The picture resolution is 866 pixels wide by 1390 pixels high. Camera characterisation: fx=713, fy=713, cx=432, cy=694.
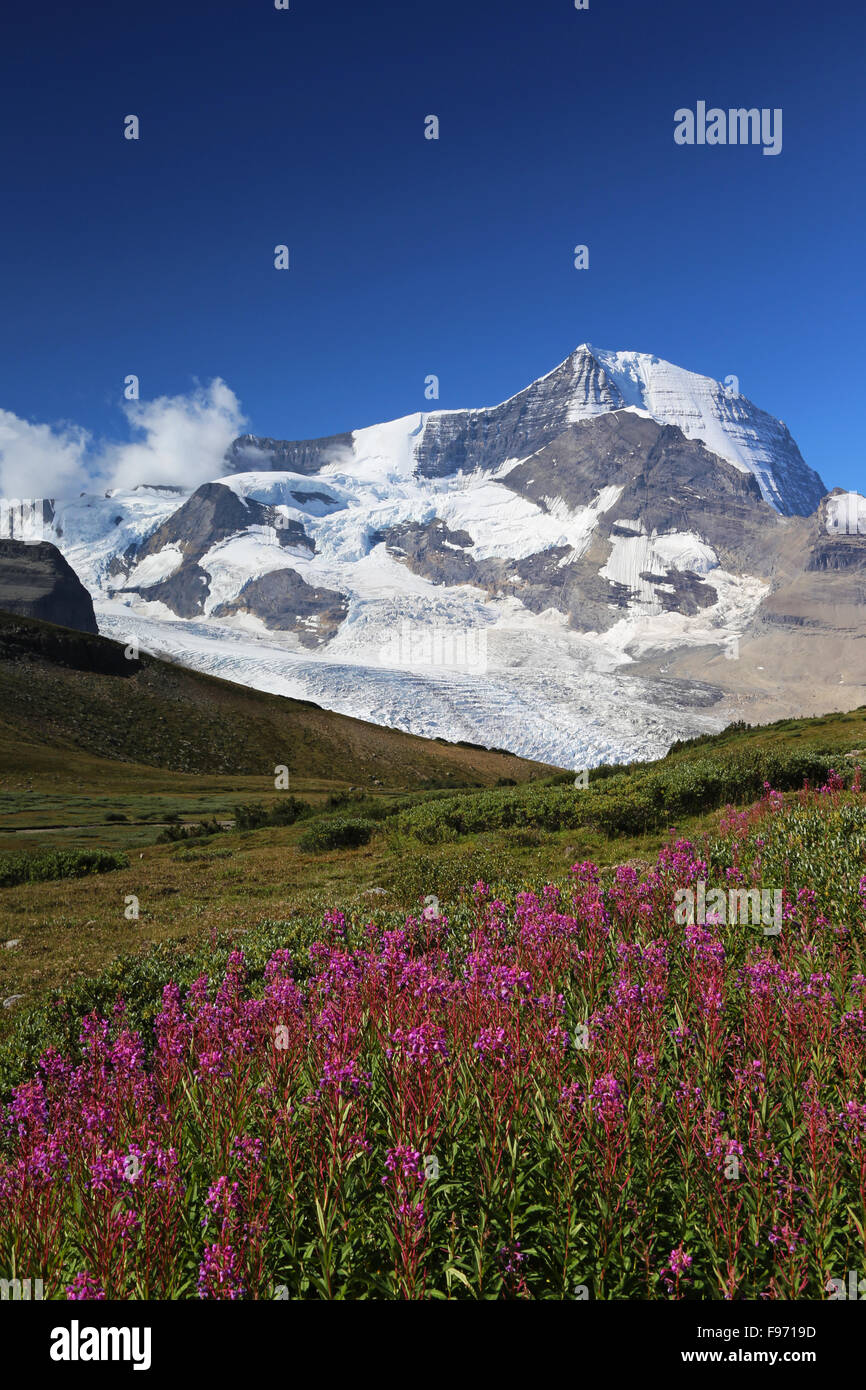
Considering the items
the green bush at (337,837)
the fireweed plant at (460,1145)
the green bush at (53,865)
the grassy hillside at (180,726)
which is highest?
the grassy hillside at (180,726)

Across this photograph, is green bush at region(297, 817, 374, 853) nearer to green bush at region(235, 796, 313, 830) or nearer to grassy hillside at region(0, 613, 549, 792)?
green bush at region(235, 796, 313, 830)

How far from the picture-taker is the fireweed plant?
3.21 metres

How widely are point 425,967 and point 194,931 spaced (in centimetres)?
865

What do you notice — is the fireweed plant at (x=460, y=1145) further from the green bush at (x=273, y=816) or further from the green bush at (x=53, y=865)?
the green bush at (x=273, y=816)

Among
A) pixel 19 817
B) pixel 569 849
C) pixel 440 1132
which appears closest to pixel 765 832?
pixel 569 849

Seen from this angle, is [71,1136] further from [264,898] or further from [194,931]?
[264,898]

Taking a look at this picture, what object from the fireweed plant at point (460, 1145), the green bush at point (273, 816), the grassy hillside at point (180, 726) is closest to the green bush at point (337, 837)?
the green bush at point (273, 816)

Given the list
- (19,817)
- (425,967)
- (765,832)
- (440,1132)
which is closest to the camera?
(440,1132)

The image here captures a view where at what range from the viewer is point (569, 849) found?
53.5 ft

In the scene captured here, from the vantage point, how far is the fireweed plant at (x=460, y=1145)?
3.21 m

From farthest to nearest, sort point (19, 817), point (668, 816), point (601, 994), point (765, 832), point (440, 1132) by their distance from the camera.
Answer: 1. point (19, 817)
2. point (668, 816)
3. point (765, 832)
4. point (601, 994)
5. point (440, 1132)

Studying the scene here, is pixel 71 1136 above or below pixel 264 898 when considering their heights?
above

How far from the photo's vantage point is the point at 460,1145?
3979 millimetres

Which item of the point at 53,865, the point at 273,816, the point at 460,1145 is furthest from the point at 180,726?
the point at 460,1145
